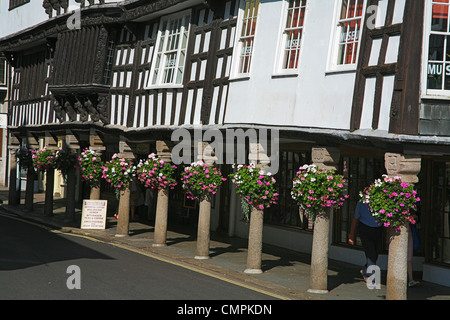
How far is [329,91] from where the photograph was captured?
1313 centimetres

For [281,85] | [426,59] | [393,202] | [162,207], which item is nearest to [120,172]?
[162,207]

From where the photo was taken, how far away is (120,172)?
20.8 m

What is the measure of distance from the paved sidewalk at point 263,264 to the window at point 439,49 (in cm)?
382

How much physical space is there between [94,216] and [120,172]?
271cm

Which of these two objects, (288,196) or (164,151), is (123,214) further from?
(288,196)

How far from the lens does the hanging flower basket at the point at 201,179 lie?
55.0ft

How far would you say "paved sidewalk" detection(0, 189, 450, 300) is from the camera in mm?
13164

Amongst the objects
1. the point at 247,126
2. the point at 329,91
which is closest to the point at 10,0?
the point at 247,126

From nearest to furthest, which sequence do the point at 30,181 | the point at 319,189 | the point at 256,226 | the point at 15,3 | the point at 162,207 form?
the point at 319,189 → the point at 256,226 → the point at 162,207 → the point at 30,181 → the point at 15,3

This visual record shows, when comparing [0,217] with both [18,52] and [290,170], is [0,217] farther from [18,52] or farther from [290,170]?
[290,170]

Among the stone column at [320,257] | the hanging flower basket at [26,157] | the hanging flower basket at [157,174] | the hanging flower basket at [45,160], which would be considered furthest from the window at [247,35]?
the hanging flower basket at [26,157]

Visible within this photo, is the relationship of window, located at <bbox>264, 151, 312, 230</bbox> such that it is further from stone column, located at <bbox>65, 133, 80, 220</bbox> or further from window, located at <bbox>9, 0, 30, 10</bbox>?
window, located at <bbox>9, 0, 30, 10</bbox>

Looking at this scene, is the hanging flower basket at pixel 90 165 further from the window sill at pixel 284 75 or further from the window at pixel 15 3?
the window at pixel 15 3

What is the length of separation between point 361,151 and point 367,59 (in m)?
3.72
